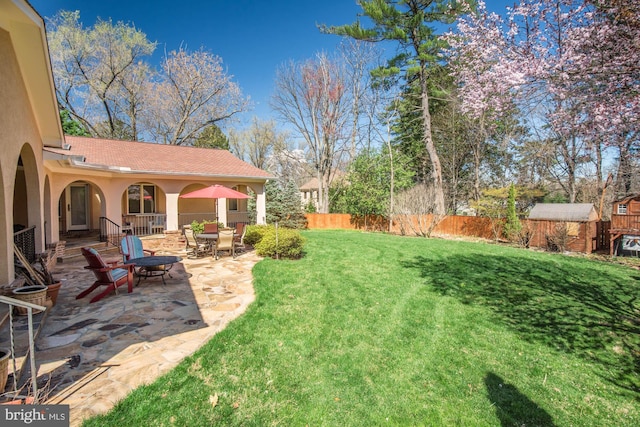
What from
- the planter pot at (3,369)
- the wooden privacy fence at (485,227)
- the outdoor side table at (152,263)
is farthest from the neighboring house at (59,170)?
the wooden privacy fence at (485,227)

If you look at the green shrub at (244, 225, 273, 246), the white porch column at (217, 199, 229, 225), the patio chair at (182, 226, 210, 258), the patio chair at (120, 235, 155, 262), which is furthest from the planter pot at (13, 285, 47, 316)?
the white porch column at (217, 199, 229, 225)

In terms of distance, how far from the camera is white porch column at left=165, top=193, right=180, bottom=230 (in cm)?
1355

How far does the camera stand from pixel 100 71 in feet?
75.9

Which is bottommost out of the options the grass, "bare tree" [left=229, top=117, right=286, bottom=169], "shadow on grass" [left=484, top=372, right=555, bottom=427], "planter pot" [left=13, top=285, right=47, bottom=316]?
"shadow on grass" [left=484, top=372, right=555, bottom=427]

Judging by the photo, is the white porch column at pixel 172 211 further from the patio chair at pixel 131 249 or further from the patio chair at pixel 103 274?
the patio chair at pixel 103 274

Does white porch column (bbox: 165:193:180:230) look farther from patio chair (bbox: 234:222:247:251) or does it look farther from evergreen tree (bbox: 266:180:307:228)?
evergreen tree (bbox: 266:180:307:228)

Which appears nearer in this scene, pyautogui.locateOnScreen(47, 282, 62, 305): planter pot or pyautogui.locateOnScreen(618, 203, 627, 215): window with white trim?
pyautogui.locateOnScreen(47, 282, 62, 305): planter pot

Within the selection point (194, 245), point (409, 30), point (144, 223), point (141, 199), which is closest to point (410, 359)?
point (194, 245)

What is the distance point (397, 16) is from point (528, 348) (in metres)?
18.1

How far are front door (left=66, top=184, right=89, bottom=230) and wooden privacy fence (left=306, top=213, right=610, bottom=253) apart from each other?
13.3 metres

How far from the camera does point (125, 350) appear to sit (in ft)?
13.2

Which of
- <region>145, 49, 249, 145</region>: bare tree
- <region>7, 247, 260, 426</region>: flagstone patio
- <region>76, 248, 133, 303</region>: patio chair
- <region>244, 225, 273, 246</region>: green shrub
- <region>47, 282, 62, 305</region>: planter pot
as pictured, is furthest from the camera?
<region>145, 49, 249, 145</region>: bare tree

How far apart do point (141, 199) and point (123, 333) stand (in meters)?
12.7

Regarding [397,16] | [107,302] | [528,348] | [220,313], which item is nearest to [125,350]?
[220,313]
